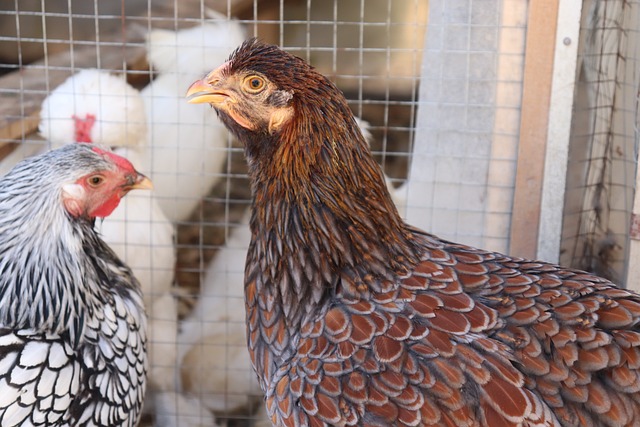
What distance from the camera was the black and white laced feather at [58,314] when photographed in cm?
169

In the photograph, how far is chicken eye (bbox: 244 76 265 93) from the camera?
4.79 feet

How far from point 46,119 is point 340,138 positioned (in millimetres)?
1364

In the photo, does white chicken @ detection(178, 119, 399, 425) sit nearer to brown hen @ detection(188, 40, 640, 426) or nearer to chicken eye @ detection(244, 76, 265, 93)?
brown hen @ detection(188, 40, 640, 426)

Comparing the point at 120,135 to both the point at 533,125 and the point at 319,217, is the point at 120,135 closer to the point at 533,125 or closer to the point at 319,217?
the point at 319,217

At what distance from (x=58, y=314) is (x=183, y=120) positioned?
0.98 metres

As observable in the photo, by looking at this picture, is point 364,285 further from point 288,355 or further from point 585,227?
point 585,227

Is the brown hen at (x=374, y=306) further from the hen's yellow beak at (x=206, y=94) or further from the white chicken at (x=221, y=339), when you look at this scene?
the white chicken at (x=221, y=339)

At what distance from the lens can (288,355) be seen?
1505 millimetres

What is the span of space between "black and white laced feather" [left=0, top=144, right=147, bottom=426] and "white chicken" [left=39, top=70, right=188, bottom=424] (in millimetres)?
485

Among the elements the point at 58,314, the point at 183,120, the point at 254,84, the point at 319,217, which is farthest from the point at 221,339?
the point at 254,84

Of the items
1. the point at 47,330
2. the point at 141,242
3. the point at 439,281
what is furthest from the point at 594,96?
the point at 47,330

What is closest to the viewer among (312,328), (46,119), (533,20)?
(312,328)

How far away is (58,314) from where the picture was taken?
1.80m

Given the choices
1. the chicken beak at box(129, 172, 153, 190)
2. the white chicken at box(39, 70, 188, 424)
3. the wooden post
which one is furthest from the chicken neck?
the white chicken at box(39, 70, 188, 424)
